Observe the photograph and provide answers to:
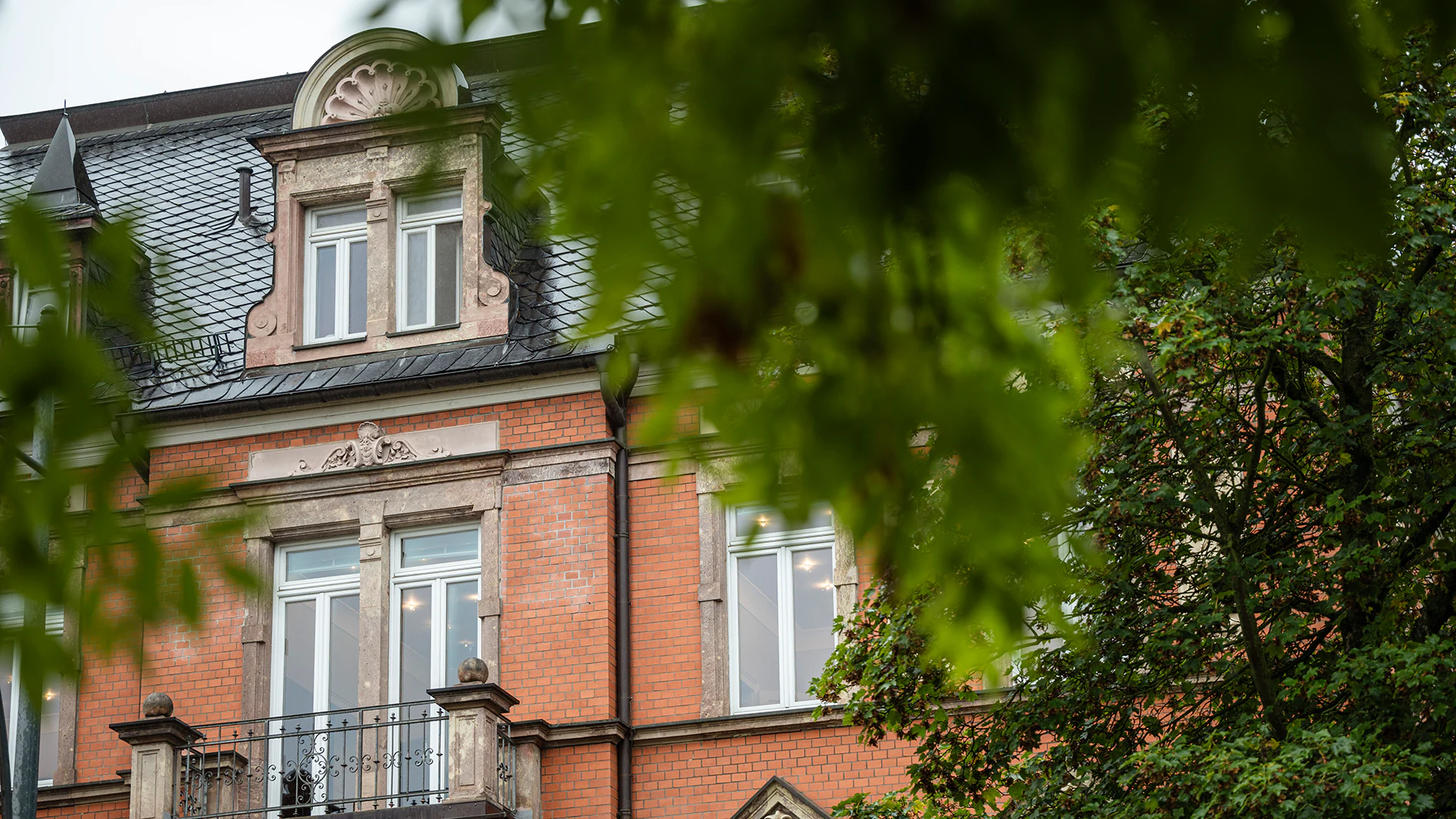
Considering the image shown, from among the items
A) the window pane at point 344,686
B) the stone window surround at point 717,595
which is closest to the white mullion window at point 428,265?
the window pane at point 344,686

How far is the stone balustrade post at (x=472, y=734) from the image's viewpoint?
13.1 metres

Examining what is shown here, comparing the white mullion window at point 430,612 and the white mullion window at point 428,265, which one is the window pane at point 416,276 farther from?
the white mullion window at point 430,612

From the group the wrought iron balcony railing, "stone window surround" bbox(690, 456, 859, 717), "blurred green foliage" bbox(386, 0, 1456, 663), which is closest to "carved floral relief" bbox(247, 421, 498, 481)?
"stone window surround" bbox(690, 456, 859, 717)

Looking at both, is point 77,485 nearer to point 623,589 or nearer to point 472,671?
point 472,671

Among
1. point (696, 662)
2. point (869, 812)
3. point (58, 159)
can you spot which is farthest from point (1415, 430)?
point (58, 159)

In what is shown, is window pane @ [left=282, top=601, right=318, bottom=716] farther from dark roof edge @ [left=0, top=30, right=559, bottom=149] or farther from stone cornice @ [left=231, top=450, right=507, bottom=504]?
dark roof edge @ [left=0, top=30, right=559, bottom=149]

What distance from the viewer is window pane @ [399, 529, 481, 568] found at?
14859mm

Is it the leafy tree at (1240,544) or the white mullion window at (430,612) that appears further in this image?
the white mullion window at (430,612)

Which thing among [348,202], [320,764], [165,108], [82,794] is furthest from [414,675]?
[165,108]

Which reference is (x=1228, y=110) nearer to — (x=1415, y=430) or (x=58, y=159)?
(x=1415, y=430)

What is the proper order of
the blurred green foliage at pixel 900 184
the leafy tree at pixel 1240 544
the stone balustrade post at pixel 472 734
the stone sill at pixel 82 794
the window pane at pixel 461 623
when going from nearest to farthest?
the blurred green foliage at pixel 900 184
the leafy tree at pixel 1240 544
the stone balustrade post at pixel 472 734
the stone sill at pixel 82 794
the window pane at pixel 461 623

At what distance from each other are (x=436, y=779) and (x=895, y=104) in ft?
40.6

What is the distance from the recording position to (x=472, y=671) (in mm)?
13180

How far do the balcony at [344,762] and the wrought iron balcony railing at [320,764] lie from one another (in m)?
0.01
